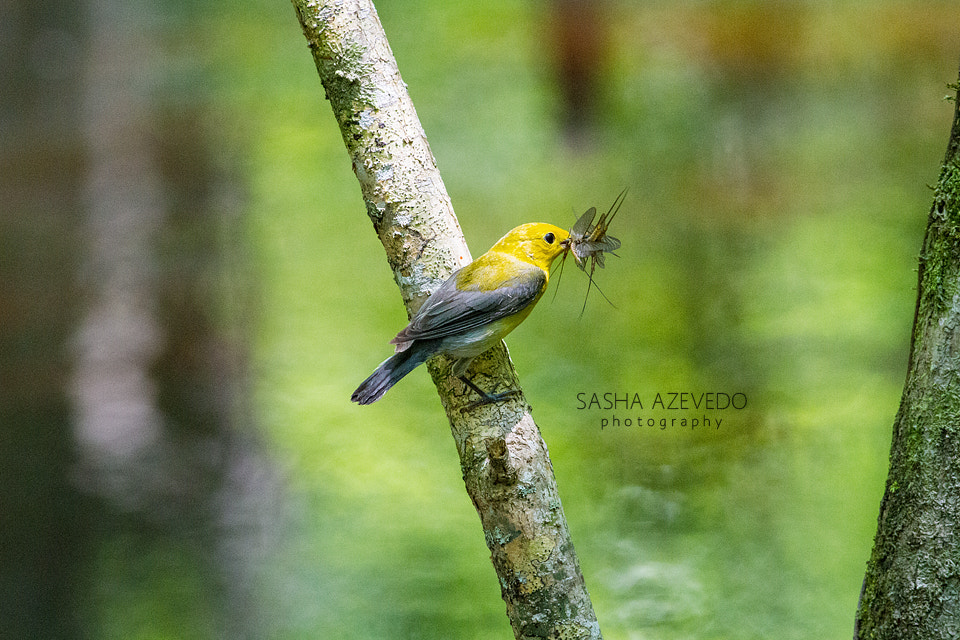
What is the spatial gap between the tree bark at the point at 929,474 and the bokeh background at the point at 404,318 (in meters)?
1.05

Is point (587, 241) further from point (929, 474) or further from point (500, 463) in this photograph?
point (929, 474)

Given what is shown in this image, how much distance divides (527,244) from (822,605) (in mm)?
1556

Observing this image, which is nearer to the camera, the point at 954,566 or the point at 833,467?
the point at 954,566

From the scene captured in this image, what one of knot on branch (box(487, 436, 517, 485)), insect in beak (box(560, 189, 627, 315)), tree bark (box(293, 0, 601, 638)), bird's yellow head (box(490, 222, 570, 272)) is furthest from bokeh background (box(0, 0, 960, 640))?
knot on branch (box(487, 436, 517, 485))

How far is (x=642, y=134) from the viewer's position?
251 centimetres

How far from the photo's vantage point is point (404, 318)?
2547 mm

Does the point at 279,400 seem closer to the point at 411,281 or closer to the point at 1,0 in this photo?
the point at 411,281

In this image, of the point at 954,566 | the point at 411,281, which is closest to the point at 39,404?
the point at 411,281

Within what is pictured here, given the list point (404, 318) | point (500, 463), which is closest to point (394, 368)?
point (500, 463)

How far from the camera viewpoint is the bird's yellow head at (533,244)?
1672 mm

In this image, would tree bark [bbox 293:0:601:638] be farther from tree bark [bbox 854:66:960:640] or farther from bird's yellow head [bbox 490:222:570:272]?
tree bark [bbox 854:66:960:640]

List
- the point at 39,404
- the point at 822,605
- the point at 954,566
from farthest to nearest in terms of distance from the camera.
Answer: the point at 39,404 → the point at 822,605 → the point at 954,566

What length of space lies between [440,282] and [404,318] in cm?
97

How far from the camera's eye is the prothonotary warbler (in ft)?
4.99
